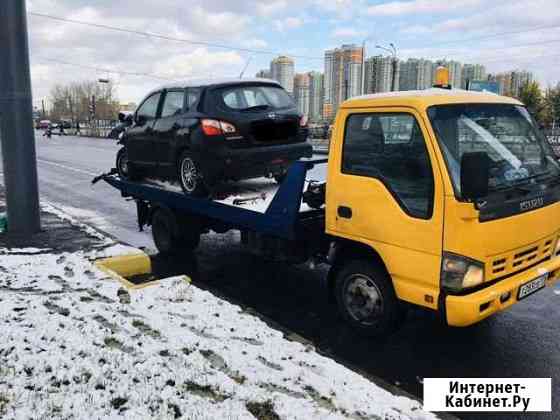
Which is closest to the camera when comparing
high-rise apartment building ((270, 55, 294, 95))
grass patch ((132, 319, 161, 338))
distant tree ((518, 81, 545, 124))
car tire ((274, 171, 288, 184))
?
grass patch ((132, 319, 161, 338))

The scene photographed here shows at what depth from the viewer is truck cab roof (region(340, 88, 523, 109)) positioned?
A: 384cm

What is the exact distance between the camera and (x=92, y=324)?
164 inches

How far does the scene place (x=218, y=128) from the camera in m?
5.77

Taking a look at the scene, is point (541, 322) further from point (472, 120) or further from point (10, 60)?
point (10, 60)

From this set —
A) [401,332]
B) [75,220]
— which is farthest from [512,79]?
[401,332]

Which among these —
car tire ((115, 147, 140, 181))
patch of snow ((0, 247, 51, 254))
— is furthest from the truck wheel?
patch of snow ((0, 247, 51, 254))

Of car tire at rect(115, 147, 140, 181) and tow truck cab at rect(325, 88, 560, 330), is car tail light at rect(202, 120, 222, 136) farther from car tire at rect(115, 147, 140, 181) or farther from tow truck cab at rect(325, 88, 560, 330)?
car tire at rect(115, 147, 140, 181)

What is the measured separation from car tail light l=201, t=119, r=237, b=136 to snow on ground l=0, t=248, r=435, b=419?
1858 mm

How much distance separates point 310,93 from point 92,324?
65768 mm

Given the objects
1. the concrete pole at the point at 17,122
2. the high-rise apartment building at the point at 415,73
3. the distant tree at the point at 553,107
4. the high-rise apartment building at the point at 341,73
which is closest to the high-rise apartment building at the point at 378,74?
the high-rise apartment building at the point at 415,73

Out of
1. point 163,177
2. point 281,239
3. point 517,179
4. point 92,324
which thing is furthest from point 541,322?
point 163,177

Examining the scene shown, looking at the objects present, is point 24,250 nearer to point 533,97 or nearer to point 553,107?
point 533,97

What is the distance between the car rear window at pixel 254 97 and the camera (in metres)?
5.96

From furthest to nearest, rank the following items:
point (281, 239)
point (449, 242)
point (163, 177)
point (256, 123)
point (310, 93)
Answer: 1. point (310, 93)
2. point (163, 177)
3. point (256, 123)
4. point (281, 239)
5. point (449, 242)
